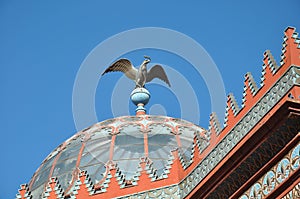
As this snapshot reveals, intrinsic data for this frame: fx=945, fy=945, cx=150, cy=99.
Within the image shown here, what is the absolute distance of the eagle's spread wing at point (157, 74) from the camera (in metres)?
21.1

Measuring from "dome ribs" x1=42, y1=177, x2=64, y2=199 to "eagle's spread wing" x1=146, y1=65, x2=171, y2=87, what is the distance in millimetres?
4973

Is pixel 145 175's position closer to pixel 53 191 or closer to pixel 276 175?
pixel 53 191

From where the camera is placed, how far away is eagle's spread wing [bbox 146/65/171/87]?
21078 millimetres

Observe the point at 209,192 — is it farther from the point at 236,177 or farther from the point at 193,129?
the point at 193,129

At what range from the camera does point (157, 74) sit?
21.2 m

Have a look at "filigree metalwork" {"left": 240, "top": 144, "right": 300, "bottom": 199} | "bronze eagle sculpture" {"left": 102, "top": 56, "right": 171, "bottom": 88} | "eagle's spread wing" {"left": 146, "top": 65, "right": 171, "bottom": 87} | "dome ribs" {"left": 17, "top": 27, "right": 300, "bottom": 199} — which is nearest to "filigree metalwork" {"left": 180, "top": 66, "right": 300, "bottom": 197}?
"dome ribs" {"left": 17, "top": 27, "right": 300, "bottom": 199}

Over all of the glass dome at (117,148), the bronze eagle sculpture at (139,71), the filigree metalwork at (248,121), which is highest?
the bronze eagle sculpture at (139,71)

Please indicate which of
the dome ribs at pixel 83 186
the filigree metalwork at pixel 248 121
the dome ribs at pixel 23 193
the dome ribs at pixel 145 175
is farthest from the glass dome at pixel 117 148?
the filigree metalwork at pixel 248 121

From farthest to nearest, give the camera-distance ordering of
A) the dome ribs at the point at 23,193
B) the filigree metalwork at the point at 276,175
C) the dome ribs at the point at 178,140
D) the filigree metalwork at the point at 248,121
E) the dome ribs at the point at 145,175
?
the dome ribs at the point at 23,193 < the dome ribs at the point at 145,175 < the dome ribs at the point at 178,140 < the filigree metalwork at the point at 248,121 < the filigree metalwork at the point at 276,175

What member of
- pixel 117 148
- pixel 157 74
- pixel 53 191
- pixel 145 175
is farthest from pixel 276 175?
pixel 157 74

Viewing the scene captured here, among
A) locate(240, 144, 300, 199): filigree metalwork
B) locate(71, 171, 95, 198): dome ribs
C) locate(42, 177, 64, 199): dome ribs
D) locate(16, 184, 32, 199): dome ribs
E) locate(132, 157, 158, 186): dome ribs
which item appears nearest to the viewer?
locate(240, 144, 300, 199): filigree metalwork

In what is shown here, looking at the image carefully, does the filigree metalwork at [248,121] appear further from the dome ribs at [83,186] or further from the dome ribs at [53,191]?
the dome ribs at [53,191]

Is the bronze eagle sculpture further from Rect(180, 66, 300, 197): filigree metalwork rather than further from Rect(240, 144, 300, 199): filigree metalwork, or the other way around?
Rect(240, 144, 300, 199): filigree metalwork

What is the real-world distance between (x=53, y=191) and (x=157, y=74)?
544 centimetres
